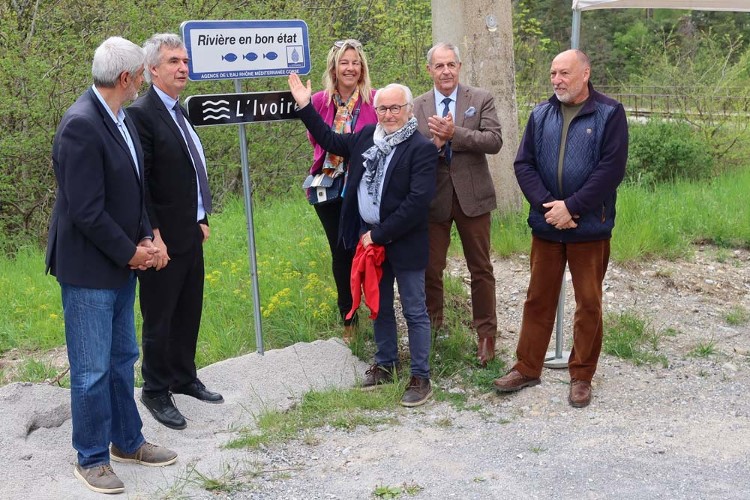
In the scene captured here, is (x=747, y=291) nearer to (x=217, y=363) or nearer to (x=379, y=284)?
(x=379, y=284)

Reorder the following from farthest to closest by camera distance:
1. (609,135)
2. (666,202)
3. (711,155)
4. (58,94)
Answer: (711,155) → (58,94) → (666,202) → (609,135)

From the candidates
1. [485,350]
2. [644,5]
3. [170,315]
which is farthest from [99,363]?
[644,5]

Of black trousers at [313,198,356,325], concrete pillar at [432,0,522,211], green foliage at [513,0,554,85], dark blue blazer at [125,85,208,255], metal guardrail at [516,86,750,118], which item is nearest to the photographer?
dark blue blazer at [125,85,208,255]

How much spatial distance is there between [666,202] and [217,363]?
5.73 metres

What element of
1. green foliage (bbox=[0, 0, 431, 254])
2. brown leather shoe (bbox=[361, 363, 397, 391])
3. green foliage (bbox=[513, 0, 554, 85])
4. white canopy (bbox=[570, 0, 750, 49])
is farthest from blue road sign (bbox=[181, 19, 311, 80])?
green foliage (bbox=[513, 0, 554, 85])

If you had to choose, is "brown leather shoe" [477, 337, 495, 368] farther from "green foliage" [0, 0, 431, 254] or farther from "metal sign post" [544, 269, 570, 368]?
"green foliage" [0, 0, 431, 254]

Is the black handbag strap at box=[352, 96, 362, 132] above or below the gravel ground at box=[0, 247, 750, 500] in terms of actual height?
above

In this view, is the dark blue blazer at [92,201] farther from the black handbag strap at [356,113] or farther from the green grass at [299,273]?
the green grass at [299,273]

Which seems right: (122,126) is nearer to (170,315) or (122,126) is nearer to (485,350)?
(170,315)

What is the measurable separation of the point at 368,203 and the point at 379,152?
13.0 inches

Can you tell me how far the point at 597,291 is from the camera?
562 cm

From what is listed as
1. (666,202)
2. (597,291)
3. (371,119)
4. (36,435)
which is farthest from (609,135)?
(666,202)

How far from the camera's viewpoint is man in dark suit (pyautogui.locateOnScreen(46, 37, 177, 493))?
414 cm

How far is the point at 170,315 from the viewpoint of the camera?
5.23 m
